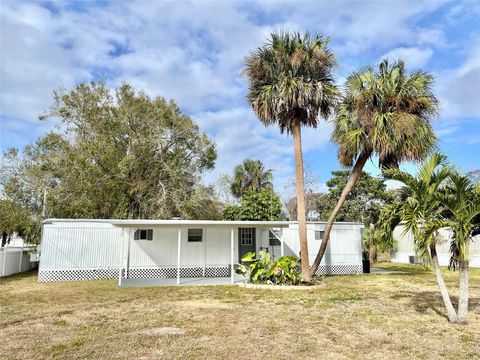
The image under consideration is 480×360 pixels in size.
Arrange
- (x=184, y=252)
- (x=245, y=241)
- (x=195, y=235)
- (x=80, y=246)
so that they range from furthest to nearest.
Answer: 1. (x=245, y=241)
2. (x=195, y=235)
3. (x=184, y=252)
4. (x=80, y=246)

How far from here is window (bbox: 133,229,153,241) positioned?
16094 millimetres

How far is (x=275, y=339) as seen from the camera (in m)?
6.23

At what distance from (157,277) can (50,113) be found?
1291 cm

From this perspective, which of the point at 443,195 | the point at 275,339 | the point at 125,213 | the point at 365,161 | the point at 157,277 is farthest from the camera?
the point at 125,213

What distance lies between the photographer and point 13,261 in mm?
18047

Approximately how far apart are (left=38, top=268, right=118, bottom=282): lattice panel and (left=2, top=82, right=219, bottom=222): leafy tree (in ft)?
19.3

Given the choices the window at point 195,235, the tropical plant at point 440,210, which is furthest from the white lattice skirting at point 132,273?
the tropical plant at point 440,210

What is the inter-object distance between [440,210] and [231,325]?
184 inches

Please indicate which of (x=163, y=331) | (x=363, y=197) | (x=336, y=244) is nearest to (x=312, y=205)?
(x=363, y=197)

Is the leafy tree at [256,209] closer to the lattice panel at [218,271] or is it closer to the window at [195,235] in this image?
the lattice panel at [218,271]

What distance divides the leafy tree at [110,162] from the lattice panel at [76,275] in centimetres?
589

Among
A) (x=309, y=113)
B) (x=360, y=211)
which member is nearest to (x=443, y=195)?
(x=309, y=113)

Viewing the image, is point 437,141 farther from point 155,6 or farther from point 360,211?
point 360,211

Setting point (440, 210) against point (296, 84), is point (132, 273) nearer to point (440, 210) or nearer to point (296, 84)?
point (296, 84)
